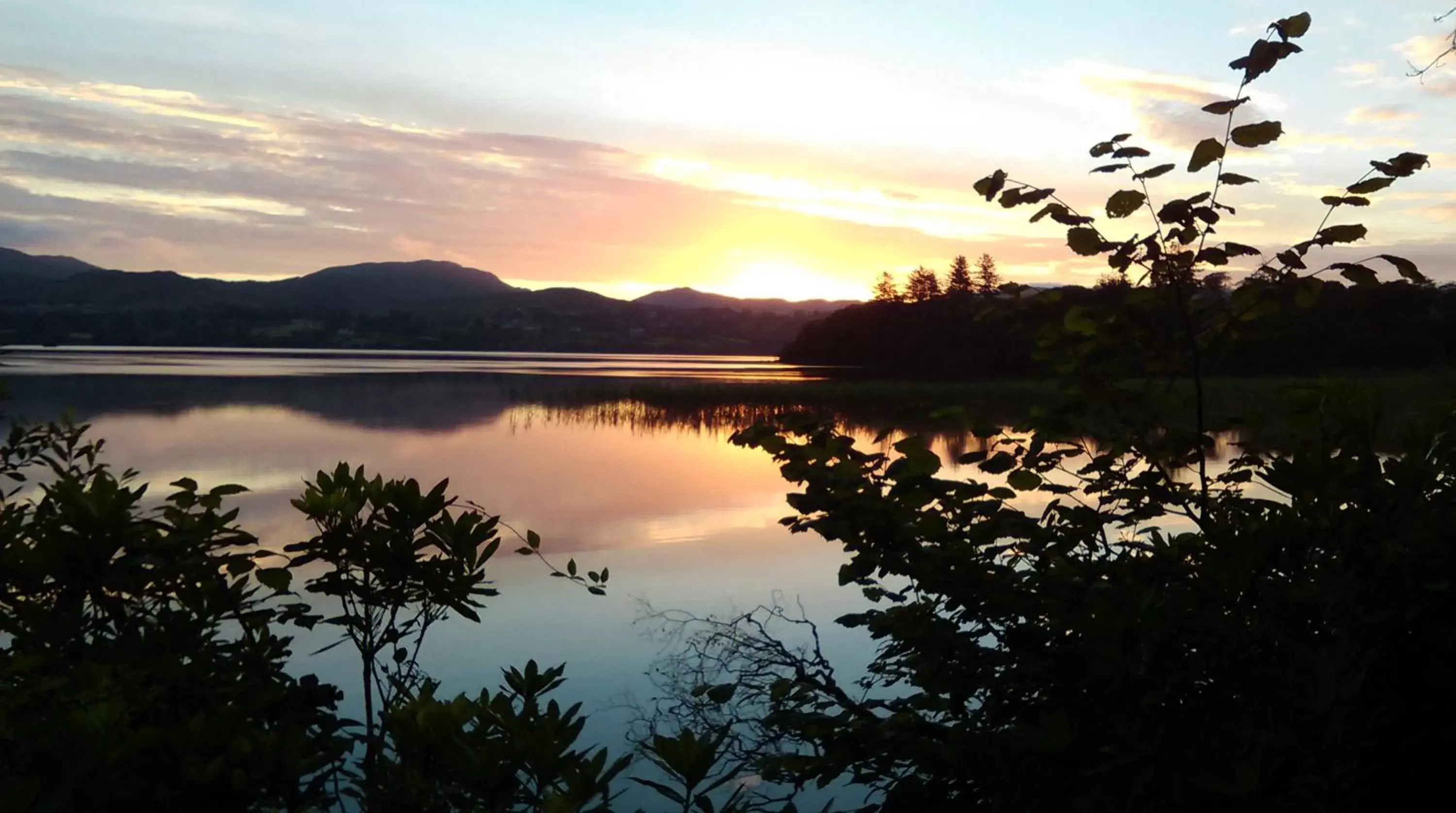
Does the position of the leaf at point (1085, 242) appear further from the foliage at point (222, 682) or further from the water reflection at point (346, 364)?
the water reflection at point (346, 364)

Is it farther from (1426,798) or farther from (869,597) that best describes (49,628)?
(1426,798)

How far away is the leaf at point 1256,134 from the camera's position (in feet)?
8.24

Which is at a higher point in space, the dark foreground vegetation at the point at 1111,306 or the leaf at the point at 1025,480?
the dark foreground vegetation at the point at 1111,306

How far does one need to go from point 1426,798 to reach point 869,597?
1.30 metres

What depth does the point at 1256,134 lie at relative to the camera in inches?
99.2

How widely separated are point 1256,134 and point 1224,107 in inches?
3.9

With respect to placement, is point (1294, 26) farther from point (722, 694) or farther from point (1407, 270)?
point (722, 694)

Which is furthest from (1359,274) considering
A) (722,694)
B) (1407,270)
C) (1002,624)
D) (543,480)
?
(543,480)

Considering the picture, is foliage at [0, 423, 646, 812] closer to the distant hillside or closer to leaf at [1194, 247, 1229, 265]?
leaf at [1194, 247, 1229, 265]

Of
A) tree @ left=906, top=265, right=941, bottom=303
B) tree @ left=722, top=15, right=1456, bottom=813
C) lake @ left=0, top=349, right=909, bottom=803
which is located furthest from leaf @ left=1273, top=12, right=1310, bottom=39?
tree @ left=906, top=265, right=941, bottom=303

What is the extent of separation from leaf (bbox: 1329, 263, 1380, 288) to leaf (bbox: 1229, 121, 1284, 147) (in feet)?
1.12

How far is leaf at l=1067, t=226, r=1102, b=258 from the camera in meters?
2.60

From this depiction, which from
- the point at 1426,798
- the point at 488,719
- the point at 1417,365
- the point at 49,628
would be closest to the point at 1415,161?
the point at 1426,798

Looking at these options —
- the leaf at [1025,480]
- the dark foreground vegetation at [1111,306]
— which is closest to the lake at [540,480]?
the dark foreground vegetation at [1111,306]
